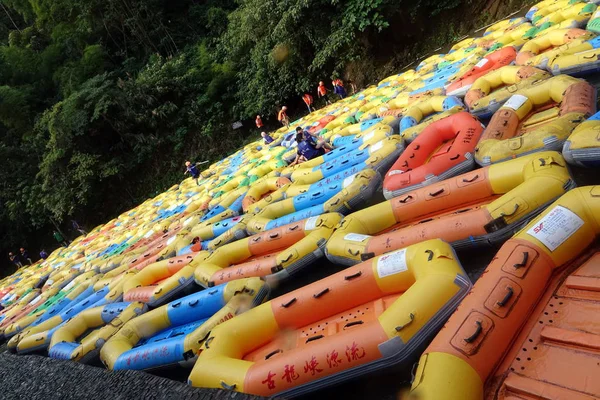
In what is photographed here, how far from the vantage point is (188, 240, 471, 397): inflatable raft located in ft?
9.25

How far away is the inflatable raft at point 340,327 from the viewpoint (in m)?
2.82

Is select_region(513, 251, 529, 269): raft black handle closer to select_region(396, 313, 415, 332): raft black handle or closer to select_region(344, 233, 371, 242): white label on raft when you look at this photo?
select_region(396, 313, 415, 332): raft black handle

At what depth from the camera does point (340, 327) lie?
3.53 metres

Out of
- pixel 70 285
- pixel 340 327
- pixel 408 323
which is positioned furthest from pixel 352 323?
pixel 70 285

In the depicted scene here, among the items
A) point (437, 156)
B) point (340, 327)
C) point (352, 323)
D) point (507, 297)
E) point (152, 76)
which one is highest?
point (152, 76)

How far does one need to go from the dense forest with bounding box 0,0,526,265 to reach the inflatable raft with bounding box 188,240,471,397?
973 cm

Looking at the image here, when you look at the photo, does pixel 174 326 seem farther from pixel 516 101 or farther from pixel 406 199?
pixel 516 101

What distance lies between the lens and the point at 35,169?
18.9 metres

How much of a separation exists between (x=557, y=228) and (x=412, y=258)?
3.43 feet

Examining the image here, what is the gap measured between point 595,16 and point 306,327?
21.0ft

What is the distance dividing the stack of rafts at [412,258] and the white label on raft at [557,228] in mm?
11

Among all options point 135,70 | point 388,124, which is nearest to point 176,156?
point 135,70

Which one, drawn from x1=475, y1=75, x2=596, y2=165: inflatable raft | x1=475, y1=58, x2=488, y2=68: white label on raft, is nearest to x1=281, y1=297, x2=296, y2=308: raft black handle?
x1=475, y1=75, x2=596, y2=165: inflatable raft

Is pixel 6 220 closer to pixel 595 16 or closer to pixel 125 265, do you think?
pixel 125 265
